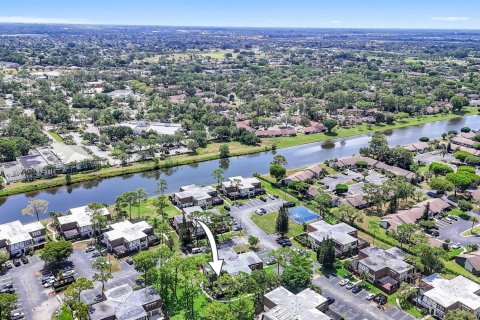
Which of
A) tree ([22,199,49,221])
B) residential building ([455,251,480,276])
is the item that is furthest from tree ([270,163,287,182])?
tree ([22,199,49,221])

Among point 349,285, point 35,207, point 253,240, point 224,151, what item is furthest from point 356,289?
point 224,151

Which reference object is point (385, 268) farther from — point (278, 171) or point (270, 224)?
point (278, 171)

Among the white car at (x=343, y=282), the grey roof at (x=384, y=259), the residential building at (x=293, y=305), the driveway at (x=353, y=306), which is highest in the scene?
the residential building at (x=293, y=305)

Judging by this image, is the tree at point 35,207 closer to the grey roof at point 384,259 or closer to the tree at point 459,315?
the grey roof at point 384,259

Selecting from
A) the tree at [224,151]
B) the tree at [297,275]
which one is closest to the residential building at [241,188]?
the tree at [224,151]

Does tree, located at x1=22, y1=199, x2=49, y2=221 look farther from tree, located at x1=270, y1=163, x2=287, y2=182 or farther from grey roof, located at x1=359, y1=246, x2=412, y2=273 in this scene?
grey roof, located at x1=359, y1=246, x2=412, y2=273
